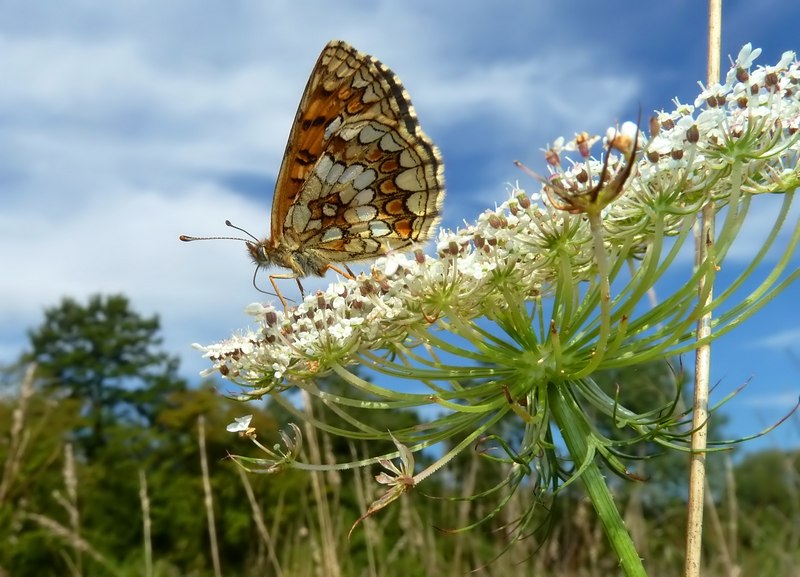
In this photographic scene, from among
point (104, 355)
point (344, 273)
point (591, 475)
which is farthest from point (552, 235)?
point (104, 355)

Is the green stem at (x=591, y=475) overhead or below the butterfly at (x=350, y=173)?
below

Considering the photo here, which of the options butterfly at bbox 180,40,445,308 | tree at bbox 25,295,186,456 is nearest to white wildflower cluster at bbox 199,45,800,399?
butterfly at bbox 180,40,445,308

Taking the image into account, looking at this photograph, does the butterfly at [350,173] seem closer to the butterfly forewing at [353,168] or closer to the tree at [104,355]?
the butterfly forewing at [353,168]

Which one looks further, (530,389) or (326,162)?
(326,162)

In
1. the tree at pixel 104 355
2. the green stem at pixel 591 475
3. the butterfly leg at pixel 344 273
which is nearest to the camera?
the green stem at pixel 591 475

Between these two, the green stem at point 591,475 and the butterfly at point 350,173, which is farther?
the butterfly at point 350,173

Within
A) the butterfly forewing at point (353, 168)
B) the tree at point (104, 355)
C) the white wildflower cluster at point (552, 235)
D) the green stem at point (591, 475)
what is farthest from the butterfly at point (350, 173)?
the tree at point (104, 355)

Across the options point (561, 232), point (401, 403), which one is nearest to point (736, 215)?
point (561, 232)

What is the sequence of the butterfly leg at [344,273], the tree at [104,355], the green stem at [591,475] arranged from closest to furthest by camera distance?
the green stem at [591,475]
the butterfly leg at [344,273]
the tree at [104,355]

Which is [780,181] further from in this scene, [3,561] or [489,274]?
[3,561]
